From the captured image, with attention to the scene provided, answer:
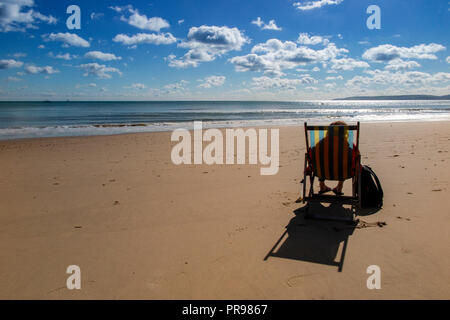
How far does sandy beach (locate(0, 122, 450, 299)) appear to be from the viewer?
2.57m

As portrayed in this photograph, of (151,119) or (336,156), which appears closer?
(336,156)

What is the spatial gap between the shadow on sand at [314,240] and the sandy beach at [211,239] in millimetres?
13

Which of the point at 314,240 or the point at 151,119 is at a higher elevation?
the point at 151,119

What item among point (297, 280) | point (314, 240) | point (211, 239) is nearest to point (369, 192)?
point (314, 240)

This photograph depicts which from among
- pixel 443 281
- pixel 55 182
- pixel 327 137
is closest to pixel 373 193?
pixel 327 137

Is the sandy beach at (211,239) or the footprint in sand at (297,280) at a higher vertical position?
the sandy beach at (211,239)

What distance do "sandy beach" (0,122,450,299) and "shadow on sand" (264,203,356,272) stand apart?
0.04ft

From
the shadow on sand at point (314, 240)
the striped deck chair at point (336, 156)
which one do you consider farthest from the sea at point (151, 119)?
the shadow on sand at point (314, 240)

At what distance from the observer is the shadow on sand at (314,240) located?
301 centimetres

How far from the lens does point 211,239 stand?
3.44 meters

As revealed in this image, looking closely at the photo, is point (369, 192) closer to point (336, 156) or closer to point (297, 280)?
point (336, 156)

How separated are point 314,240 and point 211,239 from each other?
3.93ft

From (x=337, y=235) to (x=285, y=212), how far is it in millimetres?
885

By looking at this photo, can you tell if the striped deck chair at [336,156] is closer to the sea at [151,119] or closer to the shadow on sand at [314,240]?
the shadow on sand at [314,240]
